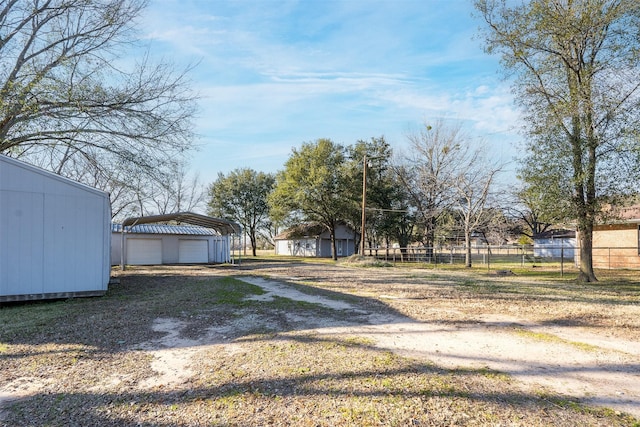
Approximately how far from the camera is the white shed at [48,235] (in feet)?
26.0

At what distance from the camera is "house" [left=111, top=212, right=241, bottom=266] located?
22.0 metres

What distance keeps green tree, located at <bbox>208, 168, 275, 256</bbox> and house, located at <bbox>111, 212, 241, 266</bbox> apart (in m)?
12.5

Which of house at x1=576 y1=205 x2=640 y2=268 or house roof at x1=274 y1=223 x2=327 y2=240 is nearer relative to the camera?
house at x1=576 y1=205 x2=640 y2=268

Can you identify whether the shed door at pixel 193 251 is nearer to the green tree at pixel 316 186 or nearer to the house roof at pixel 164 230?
the house roof at pixel 164 230

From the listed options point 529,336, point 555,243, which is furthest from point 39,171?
point 555,243

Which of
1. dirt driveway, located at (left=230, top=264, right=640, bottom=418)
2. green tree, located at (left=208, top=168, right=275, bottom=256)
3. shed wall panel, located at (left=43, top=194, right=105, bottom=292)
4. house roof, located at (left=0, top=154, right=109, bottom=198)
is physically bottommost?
dirt driveway, located at (left=230, top=264, right=640, bottom=418)

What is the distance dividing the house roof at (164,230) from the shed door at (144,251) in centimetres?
68

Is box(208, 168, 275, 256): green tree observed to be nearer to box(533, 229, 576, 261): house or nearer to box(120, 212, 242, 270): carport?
box(120, 212, 242, 270): carport

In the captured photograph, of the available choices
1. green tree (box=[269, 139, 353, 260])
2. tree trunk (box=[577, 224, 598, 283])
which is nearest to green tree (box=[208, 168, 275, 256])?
green tree (box=[269, 139, 353, 260])

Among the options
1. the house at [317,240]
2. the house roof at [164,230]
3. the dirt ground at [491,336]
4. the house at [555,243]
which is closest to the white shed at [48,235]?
the dirt ground at [491,336]

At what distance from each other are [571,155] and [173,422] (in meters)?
13.1

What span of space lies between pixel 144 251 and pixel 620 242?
26.0 m

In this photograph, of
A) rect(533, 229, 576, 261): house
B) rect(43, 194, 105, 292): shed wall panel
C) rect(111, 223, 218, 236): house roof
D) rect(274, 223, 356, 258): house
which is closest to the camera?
rect(43, 194, 105, 292): shed wall panel

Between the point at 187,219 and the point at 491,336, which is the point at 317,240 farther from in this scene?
the point at 491,336
